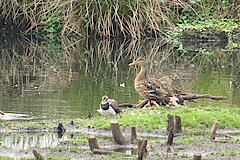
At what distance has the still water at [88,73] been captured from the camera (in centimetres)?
1205

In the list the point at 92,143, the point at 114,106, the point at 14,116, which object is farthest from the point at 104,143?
the point at 14,116

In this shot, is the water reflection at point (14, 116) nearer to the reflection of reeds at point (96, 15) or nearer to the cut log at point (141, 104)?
the cut log at point (141, 104)

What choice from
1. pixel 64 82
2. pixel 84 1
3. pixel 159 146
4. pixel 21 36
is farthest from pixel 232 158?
pixel 21 36

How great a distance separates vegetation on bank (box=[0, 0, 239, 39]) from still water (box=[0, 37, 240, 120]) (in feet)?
3.12

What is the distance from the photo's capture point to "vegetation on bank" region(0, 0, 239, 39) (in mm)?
25141

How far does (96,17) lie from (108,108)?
1624 centimetres

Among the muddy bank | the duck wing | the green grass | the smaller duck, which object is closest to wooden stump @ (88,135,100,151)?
the muddy bank

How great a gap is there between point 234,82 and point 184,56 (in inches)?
235

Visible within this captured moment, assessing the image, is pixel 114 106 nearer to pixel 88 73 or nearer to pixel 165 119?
pixel 165 119

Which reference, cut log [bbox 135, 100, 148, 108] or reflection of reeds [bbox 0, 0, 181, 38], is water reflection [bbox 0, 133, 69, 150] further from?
reflection of reeds [bbox 0, 0, 181, 38]

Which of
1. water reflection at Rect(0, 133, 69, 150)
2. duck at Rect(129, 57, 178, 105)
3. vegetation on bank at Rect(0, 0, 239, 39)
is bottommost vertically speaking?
water reflection at Rect(0, 133, 69, 150)

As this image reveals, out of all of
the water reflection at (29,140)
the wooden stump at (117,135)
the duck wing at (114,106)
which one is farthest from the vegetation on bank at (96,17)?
the wooden stump at (117,135)

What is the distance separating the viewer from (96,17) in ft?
84.4

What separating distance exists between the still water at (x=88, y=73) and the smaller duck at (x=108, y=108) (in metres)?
0.82
